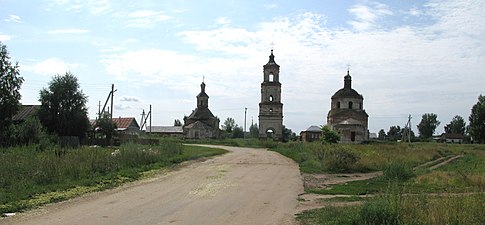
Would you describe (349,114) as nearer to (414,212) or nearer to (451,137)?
(451,137)

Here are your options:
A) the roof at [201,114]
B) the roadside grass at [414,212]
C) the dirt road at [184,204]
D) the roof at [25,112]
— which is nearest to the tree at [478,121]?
the roof at [201,114]

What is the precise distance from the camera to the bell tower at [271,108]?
8038 centimetres

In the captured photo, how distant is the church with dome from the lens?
75.5 m

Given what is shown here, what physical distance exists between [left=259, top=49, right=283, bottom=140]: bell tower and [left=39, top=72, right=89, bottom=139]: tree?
34.6 m

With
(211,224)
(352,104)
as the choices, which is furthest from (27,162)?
(352,104)

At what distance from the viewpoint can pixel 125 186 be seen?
17516 mm

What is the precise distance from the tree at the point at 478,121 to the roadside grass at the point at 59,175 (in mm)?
83063

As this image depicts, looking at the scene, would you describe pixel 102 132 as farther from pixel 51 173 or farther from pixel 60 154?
pixel 51 173

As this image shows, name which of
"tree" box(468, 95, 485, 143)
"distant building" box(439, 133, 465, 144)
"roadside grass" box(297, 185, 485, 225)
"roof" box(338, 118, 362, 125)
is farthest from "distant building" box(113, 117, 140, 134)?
"roadside grass" box(297, 185, 485, 225)

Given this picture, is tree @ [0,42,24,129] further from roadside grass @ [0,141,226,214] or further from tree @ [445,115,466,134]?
tree @ [445,115,466,134]

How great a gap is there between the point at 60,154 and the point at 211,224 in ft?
44.3

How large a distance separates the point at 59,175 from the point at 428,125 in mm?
142413

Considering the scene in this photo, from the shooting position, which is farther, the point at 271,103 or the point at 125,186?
the point at 271,103

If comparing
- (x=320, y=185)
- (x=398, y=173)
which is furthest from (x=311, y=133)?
(x=320, y=185)
